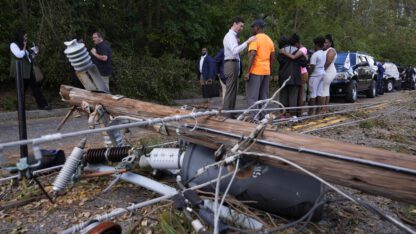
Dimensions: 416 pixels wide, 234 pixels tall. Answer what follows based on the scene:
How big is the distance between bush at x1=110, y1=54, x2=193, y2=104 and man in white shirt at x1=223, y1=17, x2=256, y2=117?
518cm

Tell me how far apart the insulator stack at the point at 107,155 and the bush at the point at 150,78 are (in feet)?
26.0

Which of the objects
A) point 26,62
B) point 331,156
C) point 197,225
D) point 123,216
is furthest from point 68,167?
point 26,62

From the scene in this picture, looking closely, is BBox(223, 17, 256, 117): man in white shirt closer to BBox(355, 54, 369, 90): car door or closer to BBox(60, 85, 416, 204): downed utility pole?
BBox(60, 85, 416, 204): downed utility pole

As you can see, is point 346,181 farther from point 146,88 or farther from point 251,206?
point 146,88

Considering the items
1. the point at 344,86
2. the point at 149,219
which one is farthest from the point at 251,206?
the point at 344,86

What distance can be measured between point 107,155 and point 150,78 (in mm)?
8598

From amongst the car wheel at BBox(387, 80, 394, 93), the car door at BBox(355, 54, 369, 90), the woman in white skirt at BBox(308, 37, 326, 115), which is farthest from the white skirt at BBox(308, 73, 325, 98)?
the car wheel at BBox(387, 80, 394, 93)

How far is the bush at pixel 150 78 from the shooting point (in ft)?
39.5

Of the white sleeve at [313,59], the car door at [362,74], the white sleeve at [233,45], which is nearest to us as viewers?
the white sleeve at [233,45]

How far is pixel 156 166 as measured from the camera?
12.7ft

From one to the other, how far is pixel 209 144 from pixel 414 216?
200cm

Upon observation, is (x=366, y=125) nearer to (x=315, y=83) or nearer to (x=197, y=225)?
(x=315, y=83)

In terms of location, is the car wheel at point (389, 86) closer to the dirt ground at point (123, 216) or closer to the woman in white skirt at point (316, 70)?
the woman in white skirt at point (316, 70)

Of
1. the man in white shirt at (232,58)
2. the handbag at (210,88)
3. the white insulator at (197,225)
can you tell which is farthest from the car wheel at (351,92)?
the white insulator at (197,225)
